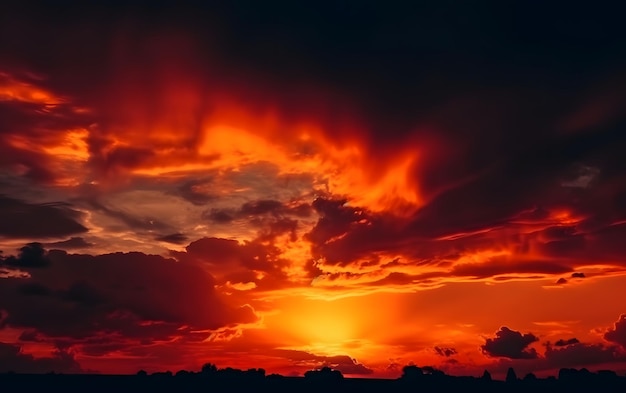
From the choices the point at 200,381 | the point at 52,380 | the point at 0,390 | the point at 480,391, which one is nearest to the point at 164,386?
the point at 200,381

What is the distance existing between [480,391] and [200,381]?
3196 inches

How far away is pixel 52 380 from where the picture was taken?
17338cm

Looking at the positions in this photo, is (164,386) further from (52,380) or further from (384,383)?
(384,383)

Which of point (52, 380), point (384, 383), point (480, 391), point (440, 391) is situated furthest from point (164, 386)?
point (480, 391)

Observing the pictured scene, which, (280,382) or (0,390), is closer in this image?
(0,390)

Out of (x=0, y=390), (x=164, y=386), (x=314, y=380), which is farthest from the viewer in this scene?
(x=314, y=380)

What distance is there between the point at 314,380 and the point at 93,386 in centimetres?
5940

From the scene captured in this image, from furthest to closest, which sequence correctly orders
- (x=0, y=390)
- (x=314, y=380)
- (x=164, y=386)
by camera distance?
(x=314, y=380)
(x=164, y=386)
(x=0, y=390)

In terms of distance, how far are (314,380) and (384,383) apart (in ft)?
71.1

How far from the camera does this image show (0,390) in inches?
6486

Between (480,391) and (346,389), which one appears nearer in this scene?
(346,389)

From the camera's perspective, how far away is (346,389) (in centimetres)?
18525

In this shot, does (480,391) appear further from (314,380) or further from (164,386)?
(164,386)

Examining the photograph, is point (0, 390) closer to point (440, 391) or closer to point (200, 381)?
point (200, 381)
